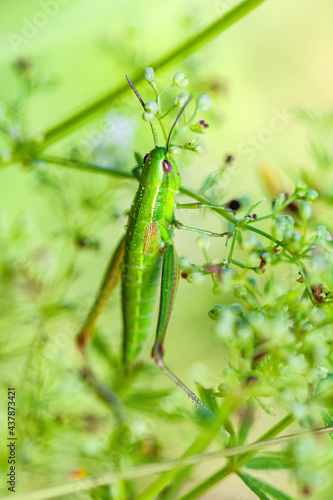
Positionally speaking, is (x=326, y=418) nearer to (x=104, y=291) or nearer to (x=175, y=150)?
(x=175, y=150)

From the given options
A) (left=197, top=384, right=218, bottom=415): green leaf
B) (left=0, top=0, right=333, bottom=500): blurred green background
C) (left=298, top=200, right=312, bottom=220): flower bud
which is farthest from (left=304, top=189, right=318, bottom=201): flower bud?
(left=197, top=384, right=218, bottom=415): green leaf

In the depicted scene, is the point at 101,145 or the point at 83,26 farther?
the point at 83,26

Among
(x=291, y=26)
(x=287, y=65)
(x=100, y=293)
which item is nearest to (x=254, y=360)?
(x=100, y=293)

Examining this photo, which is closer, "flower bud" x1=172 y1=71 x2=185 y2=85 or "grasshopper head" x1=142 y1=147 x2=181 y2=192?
"flower bud" x1=172 y1=71 x2=185 y2=85

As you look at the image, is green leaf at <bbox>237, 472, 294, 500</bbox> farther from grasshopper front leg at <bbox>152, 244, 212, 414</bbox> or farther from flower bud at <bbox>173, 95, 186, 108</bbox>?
flower bud at <bbox>173, 95, 186, 108</bbox>

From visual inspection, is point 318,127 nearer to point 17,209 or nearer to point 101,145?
point 101,145

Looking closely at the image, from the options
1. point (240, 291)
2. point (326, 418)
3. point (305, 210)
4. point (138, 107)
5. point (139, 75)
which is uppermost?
point (138, 107)

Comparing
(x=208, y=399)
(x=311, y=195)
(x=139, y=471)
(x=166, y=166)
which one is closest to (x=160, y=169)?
(x=166, y=166)

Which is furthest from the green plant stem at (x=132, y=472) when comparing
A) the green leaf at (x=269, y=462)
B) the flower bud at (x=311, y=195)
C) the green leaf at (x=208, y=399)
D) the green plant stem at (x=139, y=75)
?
the green plant stem at (x=139, y=75)
